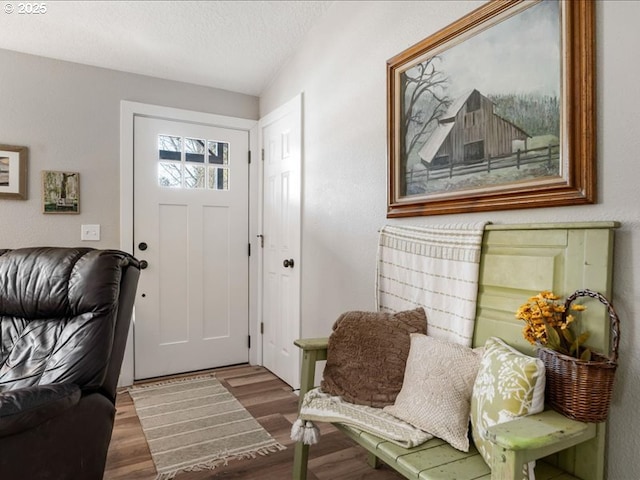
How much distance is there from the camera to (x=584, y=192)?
3.98 ft

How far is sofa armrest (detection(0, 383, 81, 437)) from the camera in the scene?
110 cm

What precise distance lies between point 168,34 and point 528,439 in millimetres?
2875

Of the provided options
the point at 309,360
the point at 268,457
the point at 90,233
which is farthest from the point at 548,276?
the point at 90,233

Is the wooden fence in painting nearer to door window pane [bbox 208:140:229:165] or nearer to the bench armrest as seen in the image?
the bench armrest

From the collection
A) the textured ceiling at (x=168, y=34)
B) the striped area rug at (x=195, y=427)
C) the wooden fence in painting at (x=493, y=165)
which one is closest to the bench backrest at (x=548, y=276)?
the wooden fence in painting at (x=493, y=165)

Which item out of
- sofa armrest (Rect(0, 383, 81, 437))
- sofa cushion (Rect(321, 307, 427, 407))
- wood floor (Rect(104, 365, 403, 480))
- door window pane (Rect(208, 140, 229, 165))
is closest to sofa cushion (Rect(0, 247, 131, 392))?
sofa armrest (Rect(0, 383, 81, 437))

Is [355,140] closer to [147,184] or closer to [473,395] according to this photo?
[473,395]

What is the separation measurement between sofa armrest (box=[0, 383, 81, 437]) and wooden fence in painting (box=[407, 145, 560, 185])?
5.21 ft

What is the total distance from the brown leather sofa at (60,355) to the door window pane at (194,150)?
162cm

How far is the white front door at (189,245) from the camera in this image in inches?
119

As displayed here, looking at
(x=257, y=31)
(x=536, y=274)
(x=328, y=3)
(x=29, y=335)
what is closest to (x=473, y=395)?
(x=536, y=274)

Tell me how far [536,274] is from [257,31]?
231 centimetres

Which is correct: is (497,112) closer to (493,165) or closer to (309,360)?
(493,165)

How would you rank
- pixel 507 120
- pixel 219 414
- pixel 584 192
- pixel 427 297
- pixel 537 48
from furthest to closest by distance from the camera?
pixel 219 414
pixel 427 297
pixel 507 120
pixel 537 48
pixel 584 192
